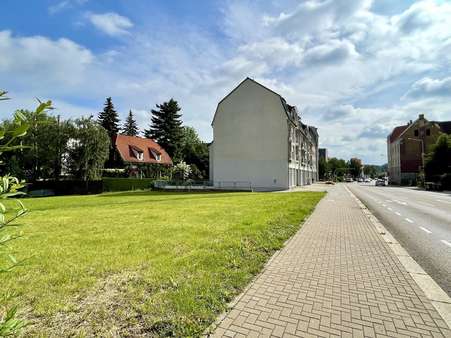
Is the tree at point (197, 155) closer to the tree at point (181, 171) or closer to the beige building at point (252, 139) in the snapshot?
the tree at point (181, 171)

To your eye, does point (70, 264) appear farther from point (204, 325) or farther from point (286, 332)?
point (286, 332)

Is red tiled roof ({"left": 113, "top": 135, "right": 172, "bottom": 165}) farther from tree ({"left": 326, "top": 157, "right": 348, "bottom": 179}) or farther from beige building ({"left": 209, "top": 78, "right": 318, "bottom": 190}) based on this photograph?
tree ({"left": 326, "top": 157, "right": 348, "bottom": 179})

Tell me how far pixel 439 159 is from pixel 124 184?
46.4 metres

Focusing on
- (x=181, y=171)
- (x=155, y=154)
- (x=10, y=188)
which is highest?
(x=155, y=154)

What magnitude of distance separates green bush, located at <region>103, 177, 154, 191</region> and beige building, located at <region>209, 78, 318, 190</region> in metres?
9.65

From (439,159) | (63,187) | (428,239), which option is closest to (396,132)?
(439,159)

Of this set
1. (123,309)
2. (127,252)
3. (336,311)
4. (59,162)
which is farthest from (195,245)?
(59,162)

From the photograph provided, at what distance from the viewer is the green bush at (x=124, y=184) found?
35969 mm

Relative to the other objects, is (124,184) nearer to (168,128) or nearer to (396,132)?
(168,128)

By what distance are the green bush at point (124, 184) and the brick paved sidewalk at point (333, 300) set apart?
111 ft

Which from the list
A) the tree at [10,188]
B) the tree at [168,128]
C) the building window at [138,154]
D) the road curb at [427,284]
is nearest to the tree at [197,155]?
the tree at [168,128]

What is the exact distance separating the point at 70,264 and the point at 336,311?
5193mm

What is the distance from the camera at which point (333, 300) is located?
4.09 meters

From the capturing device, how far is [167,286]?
452 centimetres
